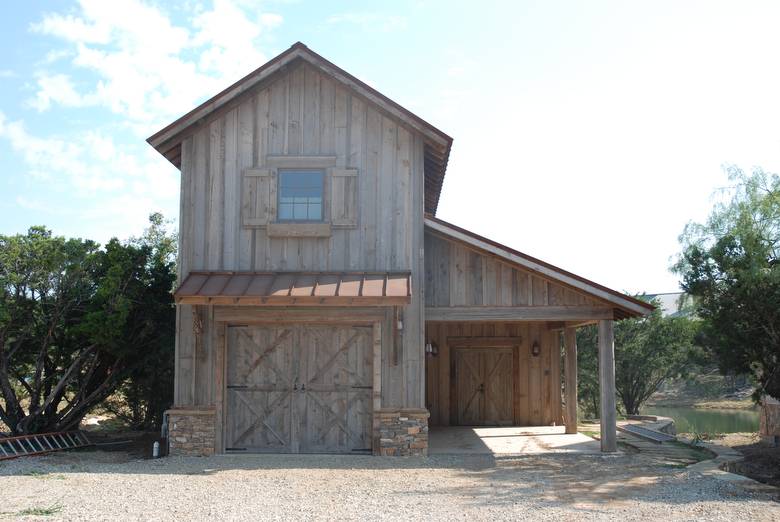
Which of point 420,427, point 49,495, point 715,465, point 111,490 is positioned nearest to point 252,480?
point 111,490

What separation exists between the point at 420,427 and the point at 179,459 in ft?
12.2

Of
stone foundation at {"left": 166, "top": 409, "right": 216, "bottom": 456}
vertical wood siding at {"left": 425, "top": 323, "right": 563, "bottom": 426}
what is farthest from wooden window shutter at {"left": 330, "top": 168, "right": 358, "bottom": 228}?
vertical wood siding at {"left": 425, "top": 323, "right": 563, "bottom": 426}

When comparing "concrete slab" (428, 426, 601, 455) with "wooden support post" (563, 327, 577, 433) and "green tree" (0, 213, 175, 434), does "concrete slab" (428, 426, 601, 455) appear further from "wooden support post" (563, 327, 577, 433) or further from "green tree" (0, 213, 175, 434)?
"green tree" (0, 213, 175, 434)

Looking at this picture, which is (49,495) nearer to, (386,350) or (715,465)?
(386,350)

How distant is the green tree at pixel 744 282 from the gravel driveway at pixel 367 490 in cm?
371

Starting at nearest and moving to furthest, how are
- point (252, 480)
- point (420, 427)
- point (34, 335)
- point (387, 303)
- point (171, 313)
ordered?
point (252, 480)
point (387, 303)
point (420, 427)
point (34, 335)
point (171, 313)

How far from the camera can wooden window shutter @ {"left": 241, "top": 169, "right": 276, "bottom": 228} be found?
11.5m

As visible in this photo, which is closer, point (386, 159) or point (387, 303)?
point (387, 303)

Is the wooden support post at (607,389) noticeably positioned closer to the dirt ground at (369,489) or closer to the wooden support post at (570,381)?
the dirt ground at (369,489)

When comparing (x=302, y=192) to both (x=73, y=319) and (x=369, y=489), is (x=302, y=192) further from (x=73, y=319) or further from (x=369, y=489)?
(x=369, y=489)

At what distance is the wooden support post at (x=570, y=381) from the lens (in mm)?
14391

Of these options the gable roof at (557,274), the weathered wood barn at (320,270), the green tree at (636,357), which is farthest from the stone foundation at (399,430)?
the green tree at (636,357)

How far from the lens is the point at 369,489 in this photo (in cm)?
845

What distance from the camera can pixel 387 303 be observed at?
10.3 meters
